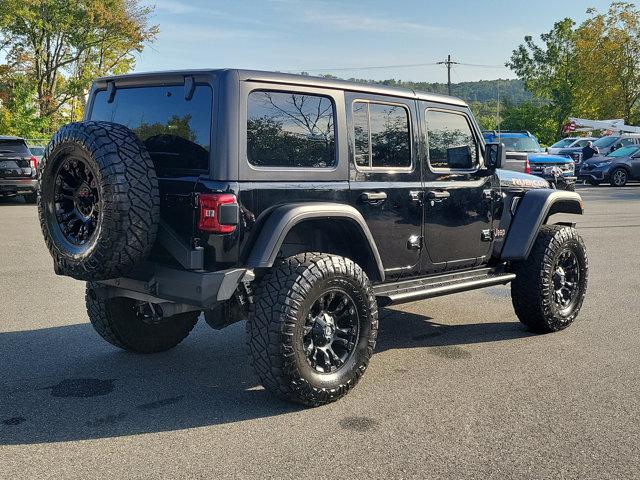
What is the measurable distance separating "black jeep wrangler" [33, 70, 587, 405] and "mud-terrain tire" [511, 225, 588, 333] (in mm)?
773

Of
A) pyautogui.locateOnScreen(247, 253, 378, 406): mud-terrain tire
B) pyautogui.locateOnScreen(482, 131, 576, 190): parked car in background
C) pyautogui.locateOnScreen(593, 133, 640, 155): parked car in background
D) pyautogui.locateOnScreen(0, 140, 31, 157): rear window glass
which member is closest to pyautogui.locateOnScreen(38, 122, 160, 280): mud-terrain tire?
pyautogui.locateOnScreen(247, 253, 378, 406): mud-terrain tire

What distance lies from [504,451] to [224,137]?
2.25 meters

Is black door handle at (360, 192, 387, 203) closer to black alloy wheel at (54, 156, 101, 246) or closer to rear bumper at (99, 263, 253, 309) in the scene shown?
rear bumper at (99, 263, 253, 309)

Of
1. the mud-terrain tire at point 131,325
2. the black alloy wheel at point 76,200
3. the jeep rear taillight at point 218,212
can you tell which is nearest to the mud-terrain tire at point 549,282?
the mud-terrain tire at point 131,325

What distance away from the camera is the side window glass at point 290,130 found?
402cm

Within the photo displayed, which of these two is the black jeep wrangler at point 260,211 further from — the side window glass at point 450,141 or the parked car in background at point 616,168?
the parked car in background at point 616,168

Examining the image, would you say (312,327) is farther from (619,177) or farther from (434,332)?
(619,177)

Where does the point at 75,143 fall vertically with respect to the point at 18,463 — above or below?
above

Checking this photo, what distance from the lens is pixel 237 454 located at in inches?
135

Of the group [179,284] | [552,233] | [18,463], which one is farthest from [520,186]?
[18,463]

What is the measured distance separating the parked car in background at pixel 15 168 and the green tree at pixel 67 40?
15.7 meters

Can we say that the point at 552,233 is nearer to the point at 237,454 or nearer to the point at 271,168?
the point at 271,168

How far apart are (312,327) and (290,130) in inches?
48.0

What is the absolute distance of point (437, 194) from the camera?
5.05m
